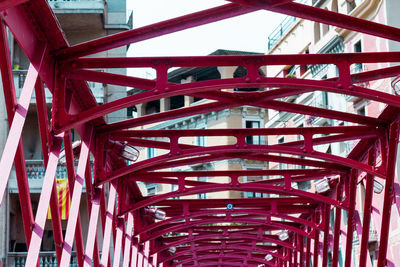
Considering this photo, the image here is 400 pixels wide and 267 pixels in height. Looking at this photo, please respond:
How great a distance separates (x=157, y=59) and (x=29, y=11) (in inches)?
117

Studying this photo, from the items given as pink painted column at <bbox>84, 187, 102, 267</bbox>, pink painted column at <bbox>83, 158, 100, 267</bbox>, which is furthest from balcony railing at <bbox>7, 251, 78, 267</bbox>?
pink painted column at <bbox>84, 187, 102, 267</bbox>

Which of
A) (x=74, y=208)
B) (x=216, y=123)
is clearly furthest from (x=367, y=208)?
(x=216, y=123)

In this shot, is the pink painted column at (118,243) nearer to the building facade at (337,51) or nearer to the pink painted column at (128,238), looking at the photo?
the pink painted column at (128,238)

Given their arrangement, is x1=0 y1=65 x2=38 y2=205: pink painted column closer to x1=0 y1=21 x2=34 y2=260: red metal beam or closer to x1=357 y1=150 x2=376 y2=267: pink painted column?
x1=0 y1=21 x2=34 y2=260: red metal beam

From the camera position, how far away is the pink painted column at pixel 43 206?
16625 mm

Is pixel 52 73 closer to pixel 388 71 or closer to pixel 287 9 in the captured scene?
pixel 287 9

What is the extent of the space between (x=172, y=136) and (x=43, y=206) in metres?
6.81

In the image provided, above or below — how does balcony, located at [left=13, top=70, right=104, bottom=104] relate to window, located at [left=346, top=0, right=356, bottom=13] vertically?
below

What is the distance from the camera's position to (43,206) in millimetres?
17719

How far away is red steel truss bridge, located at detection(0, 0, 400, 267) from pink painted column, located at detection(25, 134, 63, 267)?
0.07 ft

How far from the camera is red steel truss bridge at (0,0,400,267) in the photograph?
16562 mm

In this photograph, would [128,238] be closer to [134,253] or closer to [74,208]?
[134,253]

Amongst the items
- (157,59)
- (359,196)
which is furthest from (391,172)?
(359,196)

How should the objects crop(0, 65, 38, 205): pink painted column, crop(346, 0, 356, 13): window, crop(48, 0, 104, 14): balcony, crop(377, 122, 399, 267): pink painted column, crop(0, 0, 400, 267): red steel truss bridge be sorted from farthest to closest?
crop(346, 0, 356, 13): window → crop(48, 0, 104, 14): balcony → crop(377, 122, 399, 267): pink painted column → crop(0, 0, 400, 267): red steel truss bridge → crop(0, 65, 38, 205): pink painted column
